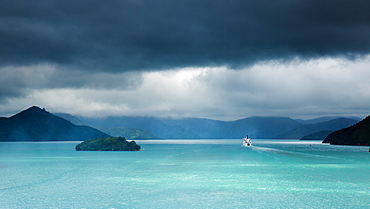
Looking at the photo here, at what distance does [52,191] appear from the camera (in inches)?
2606

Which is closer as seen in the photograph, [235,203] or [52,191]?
[235,203]

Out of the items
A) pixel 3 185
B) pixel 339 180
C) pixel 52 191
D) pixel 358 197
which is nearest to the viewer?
pixel 358 197

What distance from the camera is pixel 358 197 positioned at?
58156 mm

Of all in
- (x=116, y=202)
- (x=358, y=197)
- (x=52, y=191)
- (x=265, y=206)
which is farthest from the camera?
(x=52, y=191)

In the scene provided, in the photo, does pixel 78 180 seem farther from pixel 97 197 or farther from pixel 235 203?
pixel 235 203

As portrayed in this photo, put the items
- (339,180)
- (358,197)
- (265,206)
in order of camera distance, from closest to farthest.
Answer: (265,206) → (358,197) → (339,180)

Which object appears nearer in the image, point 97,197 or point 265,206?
point 265,206

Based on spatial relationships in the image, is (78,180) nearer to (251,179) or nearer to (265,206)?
(251,179)

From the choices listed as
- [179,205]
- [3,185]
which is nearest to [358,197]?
[179,205]

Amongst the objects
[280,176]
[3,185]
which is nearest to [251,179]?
[280,176]

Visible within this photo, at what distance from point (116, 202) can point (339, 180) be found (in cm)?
5248

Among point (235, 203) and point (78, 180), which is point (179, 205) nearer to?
point (235, 203)

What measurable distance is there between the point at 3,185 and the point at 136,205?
37887 mm

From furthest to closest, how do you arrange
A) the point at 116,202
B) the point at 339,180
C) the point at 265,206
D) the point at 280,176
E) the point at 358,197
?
the point at 280,176
the point at 339,180
the point at 358,197
the point at 116,202
the point at 265,206
